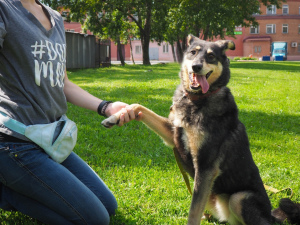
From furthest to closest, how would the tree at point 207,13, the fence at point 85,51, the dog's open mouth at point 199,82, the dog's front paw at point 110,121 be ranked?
the tree at point 207,13 < the fence at point 85,51 < the dog's open mouth at point 199,82 < the dog's front paw at point 110,121

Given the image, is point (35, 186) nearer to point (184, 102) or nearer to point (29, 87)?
point (29, 87)

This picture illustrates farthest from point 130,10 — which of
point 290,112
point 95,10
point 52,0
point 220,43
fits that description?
point 220,43

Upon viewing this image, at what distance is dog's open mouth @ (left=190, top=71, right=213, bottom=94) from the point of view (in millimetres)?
3017

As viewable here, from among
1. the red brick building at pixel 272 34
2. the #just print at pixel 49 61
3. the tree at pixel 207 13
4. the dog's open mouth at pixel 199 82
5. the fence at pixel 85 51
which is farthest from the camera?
the red brick building at pixel 272 34

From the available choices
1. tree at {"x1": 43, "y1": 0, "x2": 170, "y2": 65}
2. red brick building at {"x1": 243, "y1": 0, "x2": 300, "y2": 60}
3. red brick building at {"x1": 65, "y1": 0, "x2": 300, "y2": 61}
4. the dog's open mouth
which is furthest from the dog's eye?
red brick building at {"x1": 243, "y1": 0, "x2": 300, "y2": 60}

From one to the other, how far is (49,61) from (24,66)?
205 millimetres

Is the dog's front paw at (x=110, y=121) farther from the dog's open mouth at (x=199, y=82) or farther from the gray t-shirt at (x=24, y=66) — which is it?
the dog's open mouth at (x=199, y=82)

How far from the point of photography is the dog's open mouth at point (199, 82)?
3.02 metres

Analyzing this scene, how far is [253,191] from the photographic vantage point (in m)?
2.78

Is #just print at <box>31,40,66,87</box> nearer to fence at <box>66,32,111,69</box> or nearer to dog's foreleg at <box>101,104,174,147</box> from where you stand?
dog's foreleg at <box>101,104,174,147</box>

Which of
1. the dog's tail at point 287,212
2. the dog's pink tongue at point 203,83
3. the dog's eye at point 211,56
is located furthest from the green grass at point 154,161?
the dog's eye at point 211,56

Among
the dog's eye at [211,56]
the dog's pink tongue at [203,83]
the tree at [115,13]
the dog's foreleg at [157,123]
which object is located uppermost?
the tree at [115,13]

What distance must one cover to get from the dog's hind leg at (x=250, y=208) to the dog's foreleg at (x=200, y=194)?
23cm

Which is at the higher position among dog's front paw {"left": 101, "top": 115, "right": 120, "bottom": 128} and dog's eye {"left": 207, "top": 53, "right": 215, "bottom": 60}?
dog's eye {"left": 207, "top": 53, "right": 215, "bottom": 60}
